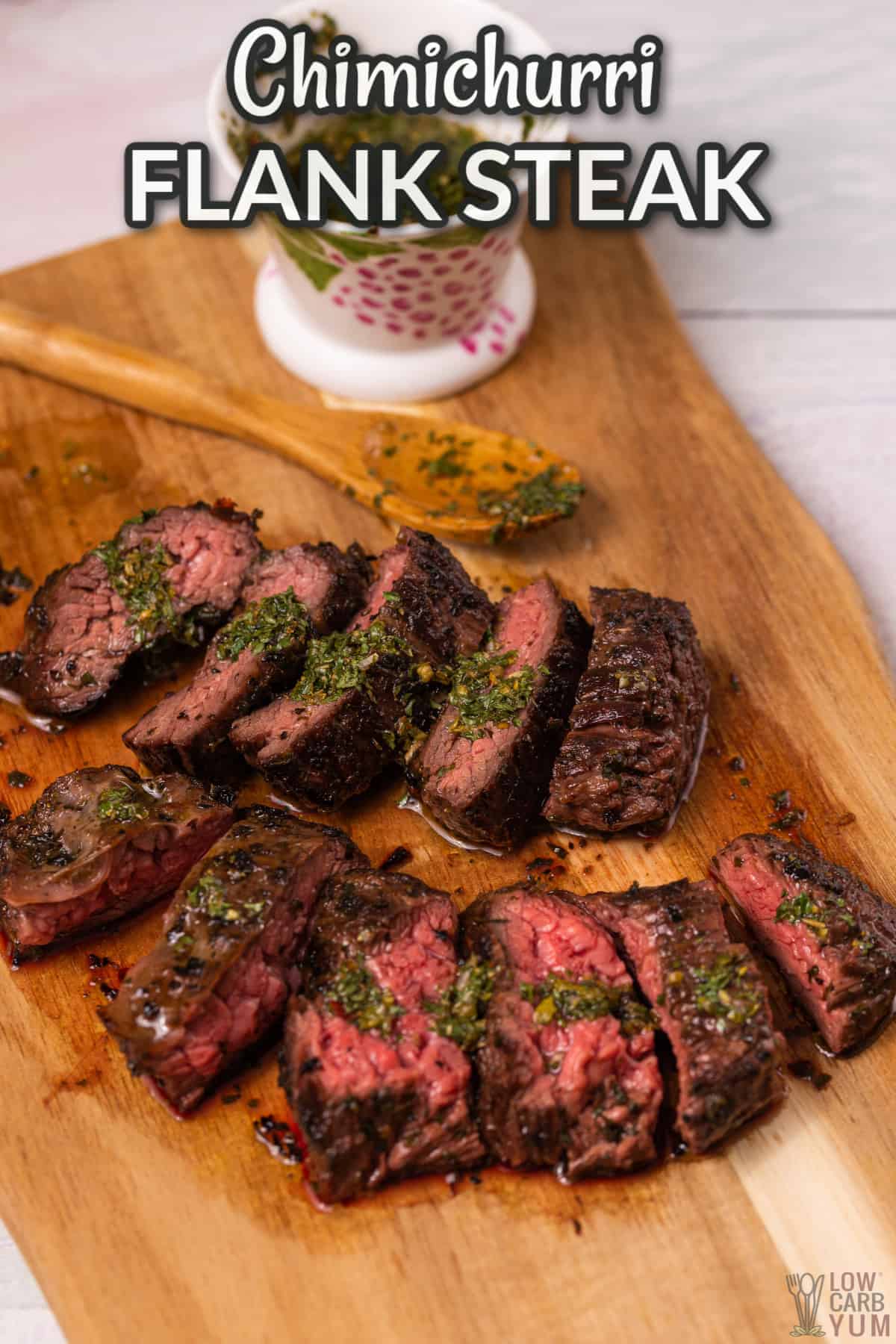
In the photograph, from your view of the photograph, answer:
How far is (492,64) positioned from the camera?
19.0 ft

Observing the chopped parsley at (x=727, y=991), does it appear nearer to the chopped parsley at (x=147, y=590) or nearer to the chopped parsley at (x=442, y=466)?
the chopped parsley at (x=147, y=590)

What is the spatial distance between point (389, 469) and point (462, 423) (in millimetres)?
431

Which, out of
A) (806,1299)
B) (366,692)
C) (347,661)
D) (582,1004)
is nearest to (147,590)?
(347,661)

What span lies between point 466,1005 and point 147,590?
2125 mm

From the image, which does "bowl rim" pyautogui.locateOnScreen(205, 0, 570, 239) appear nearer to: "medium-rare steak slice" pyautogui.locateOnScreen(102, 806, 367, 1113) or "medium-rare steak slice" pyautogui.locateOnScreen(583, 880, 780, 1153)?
"medium-rare steak slice" pyautogui.locateOnScreen(102, 806, 367, 1113)

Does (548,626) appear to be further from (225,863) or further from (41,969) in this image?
(41,969)

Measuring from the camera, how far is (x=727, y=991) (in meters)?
4.14

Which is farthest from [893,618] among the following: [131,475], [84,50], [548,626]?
[84,50]

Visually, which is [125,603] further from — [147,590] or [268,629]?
[268,629]

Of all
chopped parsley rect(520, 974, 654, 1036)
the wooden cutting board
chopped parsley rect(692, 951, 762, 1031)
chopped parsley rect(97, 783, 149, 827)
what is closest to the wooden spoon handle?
the wooden cutting board

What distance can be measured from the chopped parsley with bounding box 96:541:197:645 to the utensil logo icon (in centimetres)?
313

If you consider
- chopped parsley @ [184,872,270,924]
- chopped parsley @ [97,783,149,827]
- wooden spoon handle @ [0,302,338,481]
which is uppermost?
wooden spoon handle @ [0,302,338,481]

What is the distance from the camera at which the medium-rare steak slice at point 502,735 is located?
4691 millimetres

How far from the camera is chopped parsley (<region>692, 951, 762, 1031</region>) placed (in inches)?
162
